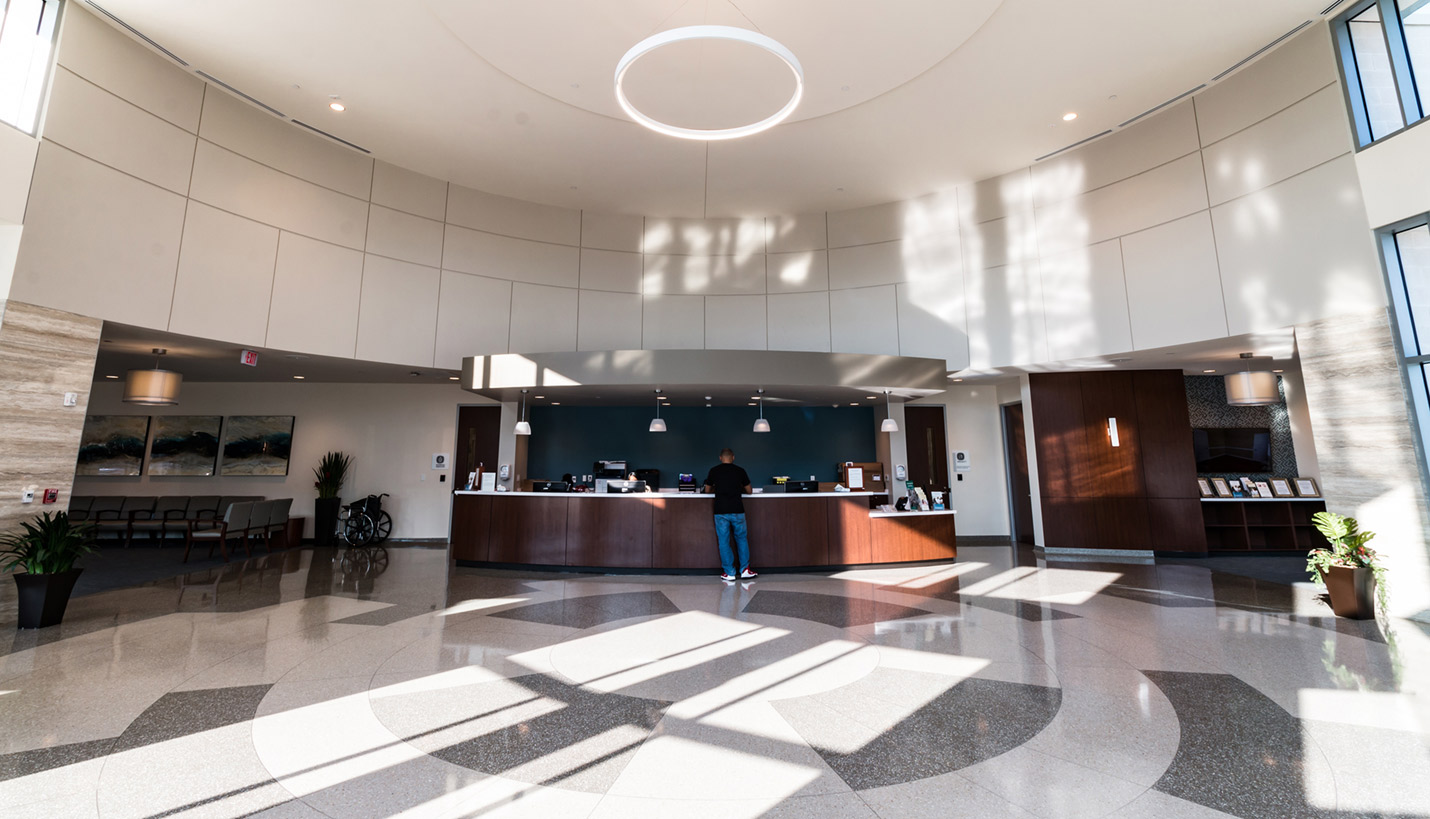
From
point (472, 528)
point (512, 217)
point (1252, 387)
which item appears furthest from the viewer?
point (512, 217)

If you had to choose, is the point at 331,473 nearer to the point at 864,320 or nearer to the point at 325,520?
the point at 325,520

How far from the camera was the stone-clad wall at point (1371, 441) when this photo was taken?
17.2 feet

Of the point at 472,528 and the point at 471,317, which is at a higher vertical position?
the point at 471,317

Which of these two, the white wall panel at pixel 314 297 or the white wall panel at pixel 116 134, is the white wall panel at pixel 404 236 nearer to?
the white wall panel at pixel 314 297

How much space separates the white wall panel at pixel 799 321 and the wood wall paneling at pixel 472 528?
17.3ft

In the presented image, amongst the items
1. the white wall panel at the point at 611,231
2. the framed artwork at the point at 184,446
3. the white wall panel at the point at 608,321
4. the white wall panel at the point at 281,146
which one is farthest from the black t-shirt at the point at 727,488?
the framed artwork at the point at 184,446

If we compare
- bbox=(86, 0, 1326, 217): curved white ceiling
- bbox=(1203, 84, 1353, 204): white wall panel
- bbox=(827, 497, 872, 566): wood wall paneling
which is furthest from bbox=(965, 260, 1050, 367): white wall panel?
bbox=(827, 497, 872, 566): wood wall paneling

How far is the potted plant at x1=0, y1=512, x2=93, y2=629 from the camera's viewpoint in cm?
477

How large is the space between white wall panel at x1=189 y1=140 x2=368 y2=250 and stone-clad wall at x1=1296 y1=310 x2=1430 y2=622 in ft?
39.4

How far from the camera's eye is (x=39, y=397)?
5.36 metres

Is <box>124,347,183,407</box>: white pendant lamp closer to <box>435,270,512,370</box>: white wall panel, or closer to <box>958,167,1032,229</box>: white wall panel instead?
<box>435,270,512,370</box>: white wall panel

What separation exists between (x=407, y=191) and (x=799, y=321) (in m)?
6.65

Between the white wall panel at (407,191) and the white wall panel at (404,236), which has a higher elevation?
the white wall panel at (407,191)

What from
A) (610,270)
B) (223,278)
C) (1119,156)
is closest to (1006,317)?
(1119,156)
